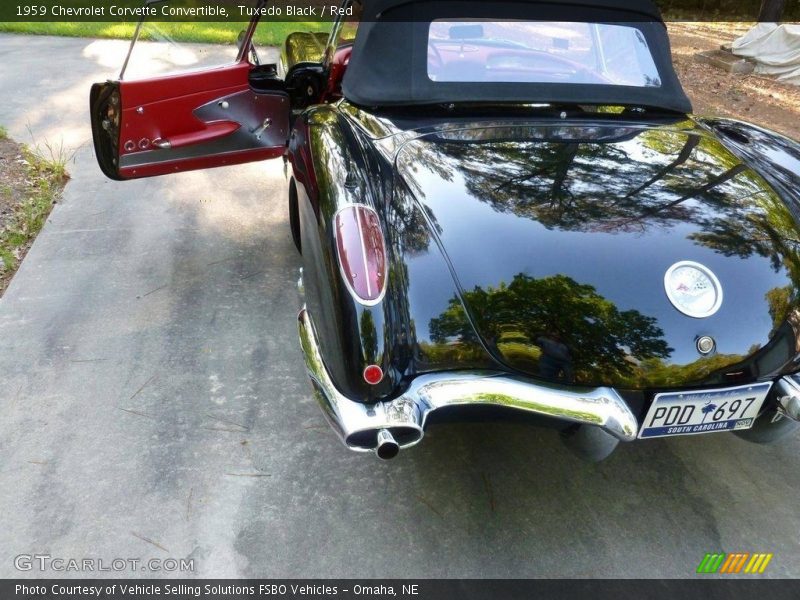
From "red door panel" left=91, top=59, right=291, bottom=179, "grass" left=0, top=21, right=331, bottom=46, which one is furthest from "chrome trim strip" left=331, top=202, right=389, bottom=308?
"grass" left=0, top=21, right=331, bottom=46

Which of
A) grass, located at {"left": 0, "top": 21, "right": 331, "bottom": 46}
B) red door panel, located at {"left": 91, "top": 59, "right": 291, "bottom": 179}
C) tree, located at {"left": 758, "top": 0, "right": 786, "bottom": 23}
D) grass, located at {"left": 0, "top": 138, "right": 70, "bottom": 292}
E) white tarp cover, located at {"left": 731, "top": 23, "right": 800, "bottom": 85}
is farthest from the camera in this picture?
tree, located at {"left": 758, "top": 0, "right": 786, "bottom": 23}

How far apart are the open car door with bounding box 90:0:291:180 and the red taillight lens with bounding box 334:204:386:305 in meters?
1.76

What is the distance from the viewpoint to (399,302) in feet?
6.50

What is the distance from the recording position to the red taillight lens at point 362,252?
6.53 ft

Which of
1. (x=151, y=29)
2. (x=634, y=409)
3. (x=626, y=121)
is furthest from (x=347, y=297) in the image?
(x=151, y=29)

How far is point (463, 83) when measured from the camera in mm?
2783

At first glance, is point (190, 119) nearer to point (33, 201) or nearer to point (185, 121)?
point (185, 121)

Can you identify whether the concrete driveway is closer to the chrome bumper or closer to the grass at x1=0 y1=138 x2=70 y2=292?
the grass at x1=0 y1=138 x2=70 y2=292

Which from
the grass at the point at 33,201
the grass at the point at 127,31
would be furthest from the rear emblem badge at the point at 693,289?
the grass at the point at 127,31

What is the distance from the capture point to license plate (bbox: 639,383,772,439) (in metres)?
1.94

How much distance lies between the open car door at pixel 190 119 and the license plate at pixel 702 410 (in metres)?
2.64

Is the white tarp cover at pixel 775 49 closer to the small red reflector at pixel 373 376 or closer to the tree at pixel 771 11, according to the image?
the tree at pixel 771 11

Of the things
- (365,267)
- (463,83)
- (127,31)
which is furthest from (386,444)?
(127,31)

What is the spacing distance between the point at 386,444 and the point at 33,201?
12.2 feet
